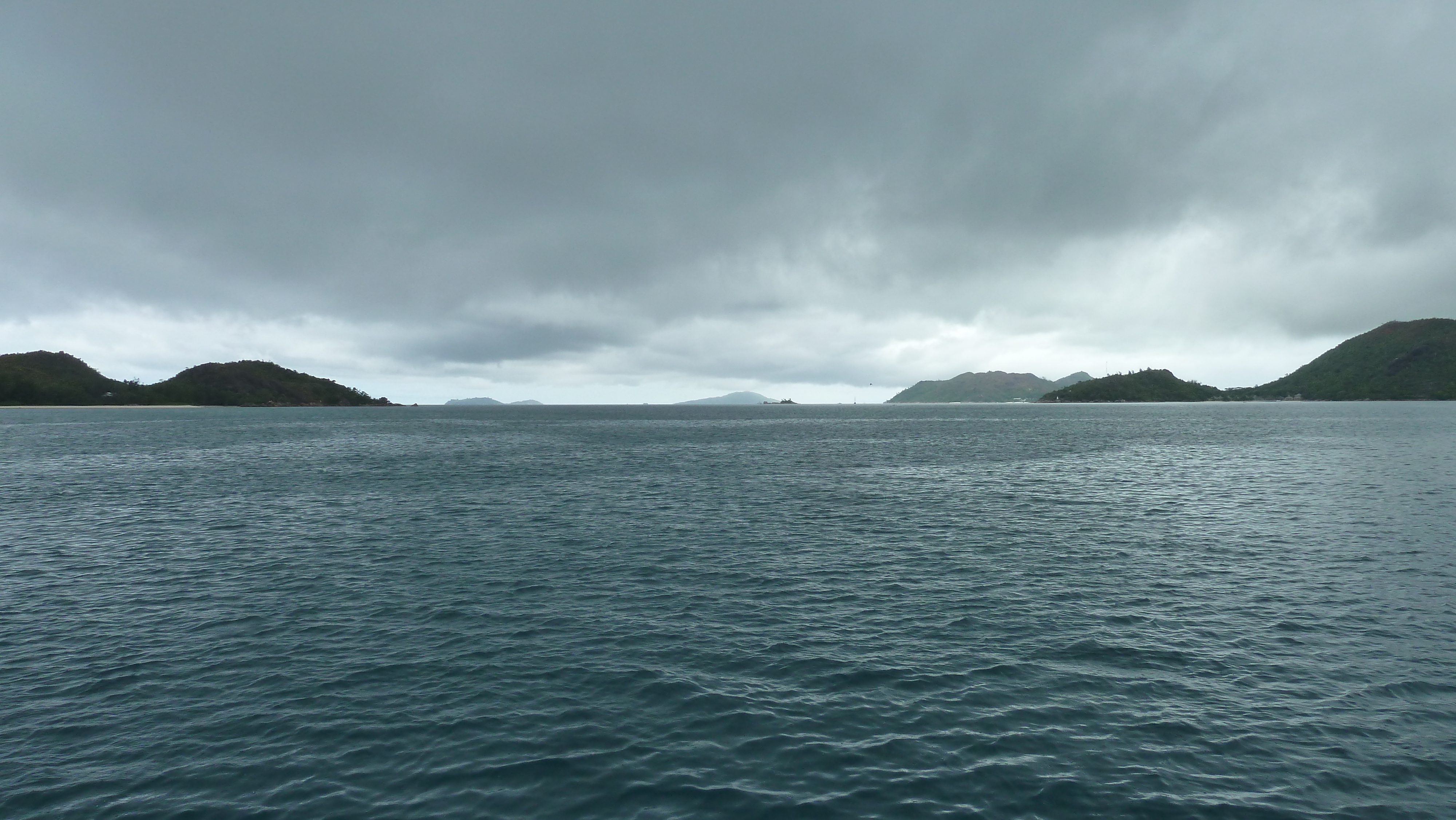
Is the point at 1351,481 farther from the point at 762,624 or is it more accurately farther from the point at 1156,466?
the point at 762,624

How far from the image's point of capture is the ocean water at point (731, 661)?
18766 mm

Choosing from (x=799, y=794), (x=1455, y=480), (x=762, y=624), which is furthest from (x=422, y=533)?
(x=1455, y=480)

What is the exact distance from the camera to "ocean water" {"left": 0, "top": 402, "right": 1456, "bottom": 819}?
18766mm

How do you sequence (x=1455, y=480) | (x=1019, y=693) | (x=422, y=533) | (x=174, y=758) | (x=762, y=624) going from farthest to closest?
(x=1455, y=480), (x=422, y=533), (x=762, y=624), (x=1019, y=693), (x=174, y=758)

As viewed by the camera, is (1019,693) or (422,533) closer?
(1019,693)

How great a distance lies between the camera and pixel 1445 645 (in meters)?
28.8

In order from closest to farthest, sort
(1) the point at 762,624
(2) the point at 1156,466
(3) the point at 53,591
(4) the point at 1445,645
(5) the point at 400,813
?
(5) the point at 400,813
(4) the point at 1445,645
(1) the point at 762,624
(3) the point at 53,591
(2) the point at 1156,466

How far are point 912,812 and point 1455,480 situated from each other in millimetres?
102173

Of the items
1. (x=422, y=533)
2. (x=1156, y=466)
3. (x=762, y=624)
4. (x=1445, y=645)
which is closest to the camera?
(x=1445, y=645)

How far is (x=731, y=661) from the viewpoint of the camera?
27.5 metres

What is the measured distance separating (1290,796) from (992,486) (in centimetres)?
6394

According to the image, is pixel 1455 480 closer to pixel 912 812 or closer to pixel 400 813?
pixel 912 812

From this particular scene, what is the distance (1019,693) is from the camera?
80.4 ft

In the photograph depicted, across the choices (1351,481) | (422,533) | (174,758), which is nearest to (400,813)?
(174,758)
